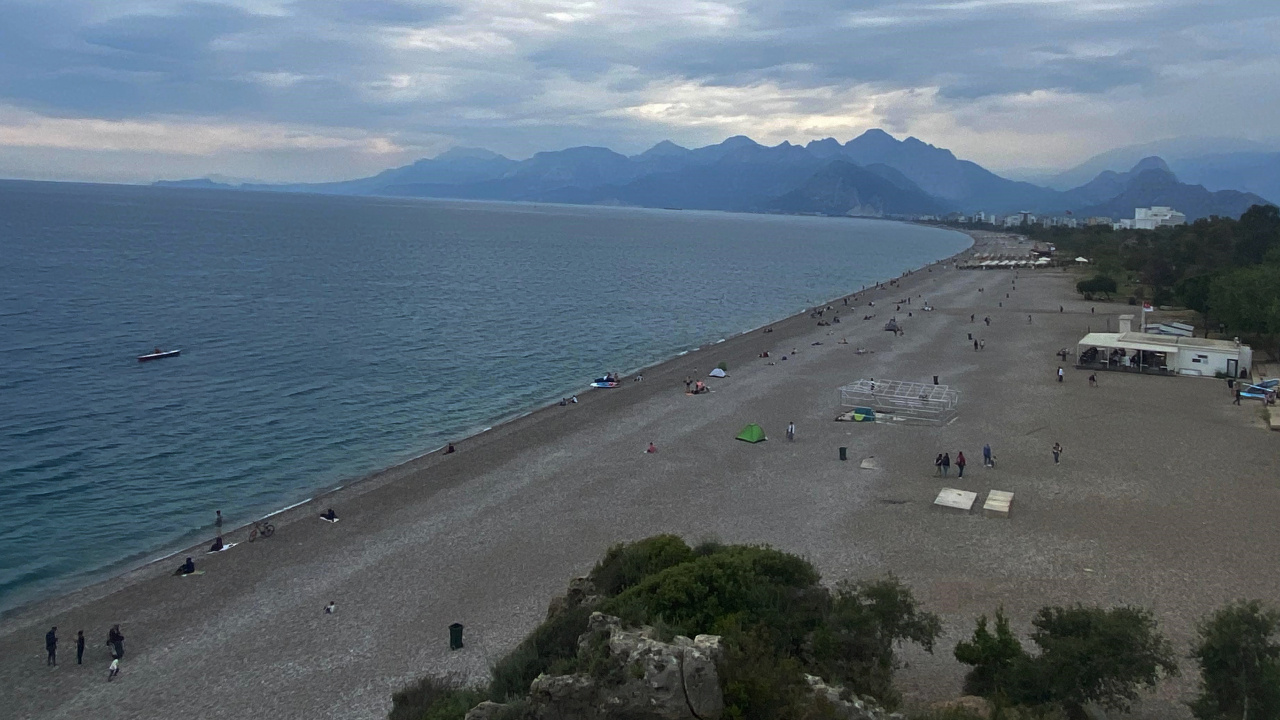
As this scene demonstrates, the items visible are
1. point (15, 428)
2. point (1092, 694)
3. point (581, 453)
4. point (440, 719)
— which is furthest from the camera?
point (15, 428)

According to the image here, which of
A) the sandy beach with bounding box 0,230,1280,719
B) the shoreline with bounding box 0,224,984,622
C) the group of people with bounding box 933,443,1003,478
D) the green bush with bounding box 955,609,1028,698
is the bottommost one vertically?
the shoreline with bounding box 0,224,984,622

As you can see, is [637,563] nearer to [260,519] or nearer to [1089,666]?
[1089,666]

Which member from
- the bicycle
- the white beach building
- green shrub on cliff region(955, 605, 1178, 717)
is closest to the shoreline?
the bicycle

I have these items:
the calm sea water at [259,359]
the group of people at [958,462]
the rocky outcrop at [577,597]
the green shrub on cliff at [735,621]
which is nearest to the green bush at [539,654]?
the green shrub on cliff at [735,621]

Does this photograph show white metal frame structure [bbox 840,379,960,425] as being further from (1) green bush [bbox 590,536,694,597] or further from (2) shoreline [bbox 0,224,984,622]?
(1) green bush [bbox 590,536,694,597]

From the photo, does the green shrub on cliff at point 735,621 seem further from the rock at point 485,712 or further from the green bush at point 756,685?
the rock at point 485,712

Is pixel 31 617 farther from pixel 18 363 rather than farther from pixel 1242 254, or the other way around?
pixel 1242 254

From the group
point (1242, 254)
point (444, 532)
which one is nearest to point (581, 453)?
point (444, 532)
